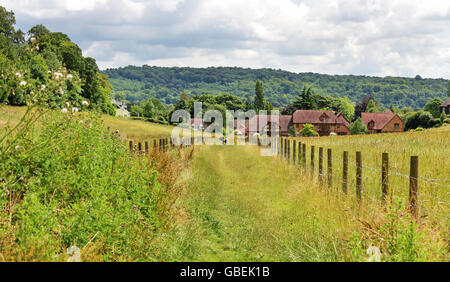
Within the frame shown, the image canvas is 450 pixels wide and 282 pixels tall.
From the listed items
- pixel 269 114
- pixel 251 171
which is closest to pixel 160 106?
pixel 269 114

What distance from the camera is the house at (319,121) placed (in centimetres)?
9969

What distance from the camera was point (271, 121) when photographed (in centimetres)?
10494

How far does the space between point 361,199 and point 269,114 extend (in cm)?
10765

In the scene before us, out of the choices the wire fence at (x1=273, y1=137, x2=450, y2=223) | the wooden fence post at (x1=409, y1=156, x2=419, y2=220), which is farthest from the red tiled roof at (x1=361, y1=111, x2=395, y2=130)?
the wooden fence post at (x1=409, y1=156, x2=419, y2=220)

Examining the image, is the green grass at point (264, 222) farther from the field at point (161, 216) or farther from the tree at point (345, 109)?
the tree at point (345, 109)

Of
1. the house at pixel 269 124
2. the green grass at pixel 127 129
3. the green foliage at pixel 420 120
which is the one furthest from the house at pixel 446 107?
the green grass at pixel 127 129

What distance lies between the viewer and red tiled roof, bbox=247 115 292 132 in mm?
102750

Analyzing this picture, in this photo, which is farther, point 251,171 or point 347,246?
point 251,171

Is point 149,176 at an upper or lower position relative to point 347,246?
upper

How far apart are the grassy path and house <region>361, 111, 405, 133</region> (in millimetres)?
93438

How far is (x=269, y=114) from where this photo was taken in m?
116

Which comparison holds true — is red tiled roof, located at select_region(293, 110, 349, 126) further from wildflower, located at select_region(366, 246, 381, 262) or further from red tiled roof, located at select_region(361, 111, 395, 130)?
wildflower, located at select_region(366, 246, 381, 262)

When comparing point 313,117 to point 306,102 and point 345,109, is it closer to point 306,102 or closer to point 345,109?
point 306,102

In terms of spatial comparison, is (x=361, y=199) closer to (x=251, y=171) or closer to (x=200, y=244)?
(x=200, y=244)
